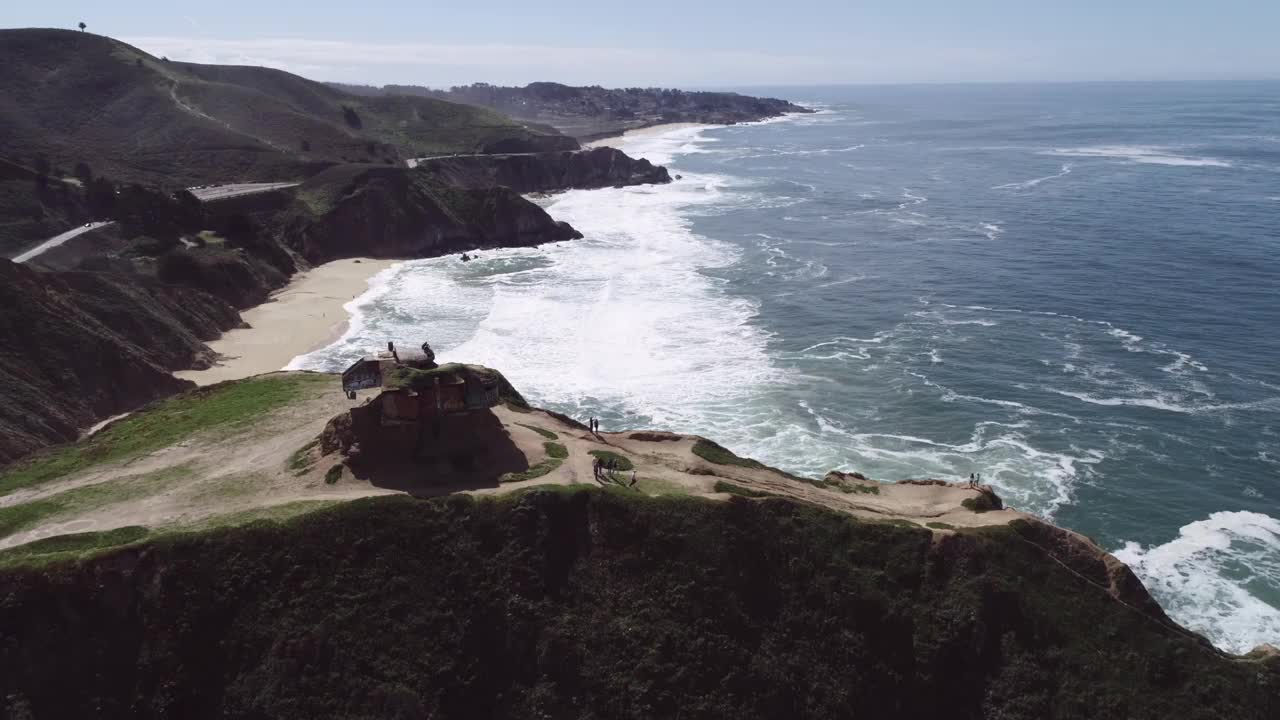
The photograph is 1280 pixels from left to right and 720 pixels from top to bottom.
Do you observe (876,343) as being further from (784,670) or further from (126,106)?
(126,106)

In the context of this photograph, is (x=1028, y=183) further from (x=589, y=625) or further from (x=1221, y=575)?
(x=589, y=625)

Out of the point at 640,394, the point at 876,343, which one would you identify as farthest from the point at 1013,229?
the point at 640,394

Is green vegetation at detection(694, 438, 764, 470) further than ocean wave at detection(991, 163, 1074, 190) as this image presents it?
No

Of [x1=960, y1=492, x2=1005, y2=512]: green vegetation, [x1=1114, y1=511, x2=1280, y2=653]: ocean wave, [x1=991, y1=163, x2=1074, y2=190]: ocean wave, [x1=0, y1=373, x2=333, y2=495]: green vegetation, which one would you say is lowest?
[x1=1114, y1=511, x2=1280, y2=653]: ocean wave

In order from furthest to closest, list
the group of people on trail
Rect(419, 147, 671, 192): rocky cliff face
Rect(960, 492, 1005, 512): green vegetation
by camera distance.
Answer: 1. Rect(419, 147, 671, 192): rocky cliff face
2. Rect(960, 492, 1005, 512): green vegetation
3. the group of people on trail

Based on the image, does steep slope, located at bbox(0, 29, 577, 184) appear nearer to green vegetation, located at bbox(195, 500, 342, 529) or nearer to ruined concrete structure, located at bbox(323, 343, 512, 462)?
ruined concrete structure, located at bbox(323, 343, 512, 462)

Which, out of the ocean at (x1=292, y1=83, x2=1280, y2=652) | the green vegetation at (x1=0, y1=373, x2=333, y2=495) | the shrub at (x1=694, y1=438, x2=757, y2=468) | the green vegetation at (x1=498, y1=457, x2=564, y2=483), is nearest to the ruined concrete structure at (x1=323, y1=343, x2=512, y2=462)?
the green vegetation at (x1=498, y1=457, x2=564, y2=483)

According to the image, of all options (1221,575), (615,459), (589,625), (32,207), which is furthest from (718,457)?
(32,207)
